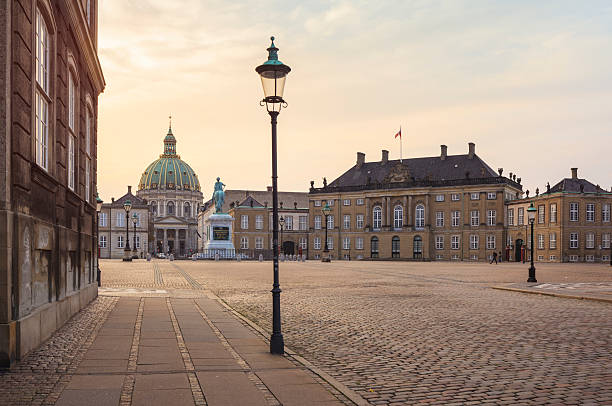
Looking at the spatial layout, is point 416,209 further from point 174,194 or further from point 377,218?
point 174,194

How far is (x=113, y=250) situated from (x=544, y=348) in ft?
369

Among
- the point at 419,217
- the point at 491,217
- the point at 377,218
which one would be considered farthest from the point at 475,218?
the point at 377,218

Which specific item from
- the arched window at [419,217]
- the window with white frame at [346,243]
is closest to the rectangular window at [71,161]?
the arched window at [419,217]

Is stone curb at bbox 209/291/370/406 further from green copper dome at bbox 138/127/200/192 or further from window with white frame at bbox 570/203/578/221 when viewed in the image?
green copper dome at bbox 138/127/200/192

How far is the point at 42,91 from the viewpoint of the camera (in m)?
11.0

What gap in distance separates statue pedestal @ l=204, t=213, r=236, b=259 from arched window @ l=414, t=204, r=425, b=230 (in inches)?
1112

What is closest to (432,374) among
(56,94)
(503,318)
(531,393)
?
(531,393)

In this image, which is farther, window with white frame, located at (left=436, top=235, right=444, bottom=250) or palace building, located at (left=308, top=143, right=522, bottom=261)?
window with white frame, located at (left=436, top=235, right=444, bottom=250)

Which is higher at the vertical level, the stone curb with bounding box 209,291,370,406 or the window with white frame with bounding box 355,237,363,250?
the stone curb with bounding box 209,291,370,406

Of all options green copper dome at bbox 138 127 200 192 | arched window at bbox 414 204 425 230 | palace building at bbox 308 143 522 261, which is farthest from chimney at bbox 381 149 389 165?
green copper dome at bbox 138 127 200 192

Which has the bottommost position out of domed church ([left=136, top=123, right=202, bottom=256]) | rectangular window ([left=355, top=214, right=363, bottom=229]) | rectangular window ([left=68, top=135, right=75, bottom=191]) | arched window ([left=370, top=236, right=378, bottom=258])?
arched window ([left=370, top=236, right=378, bottom=258])

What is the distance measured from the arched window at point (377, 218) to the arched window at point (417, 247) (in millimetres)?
6056

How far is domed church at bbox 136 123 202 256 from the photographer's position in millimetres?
170375

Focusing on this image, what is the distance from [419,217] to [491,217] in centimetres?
Answer: 998
